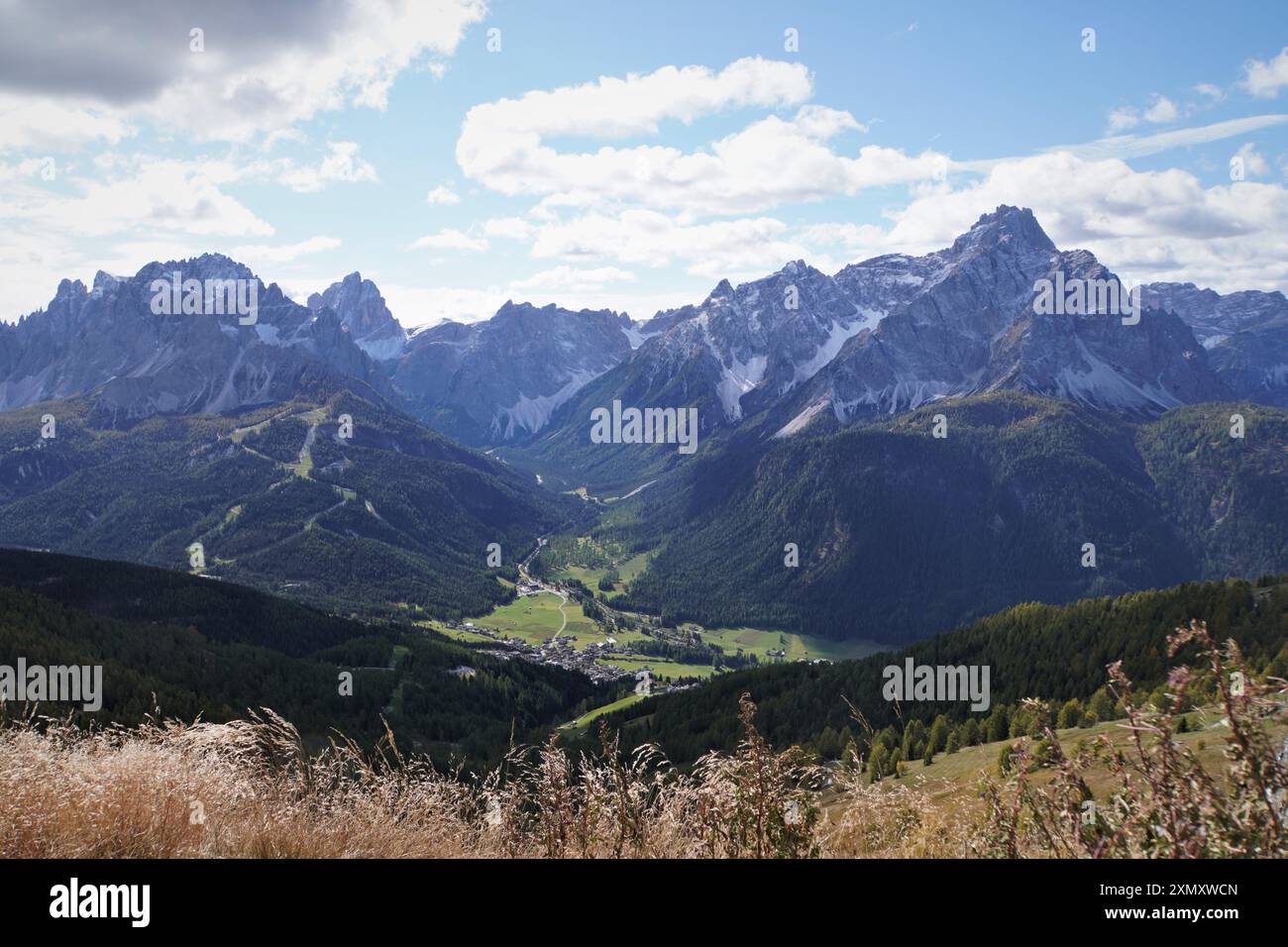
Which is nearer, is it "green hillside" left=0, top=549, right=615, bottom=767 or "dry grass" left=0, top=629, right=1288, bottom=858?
"dry grass" left=0, top=629, right=1288, bottom=858

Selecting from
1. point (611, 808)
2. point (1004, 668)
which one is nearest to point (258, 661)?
point (1004, 668)

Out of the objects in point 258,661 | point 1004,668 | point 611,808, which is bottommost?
point 1004,668

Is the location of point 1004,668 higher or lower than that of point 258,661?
lower

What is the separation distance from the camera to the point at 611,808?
8.66 metres

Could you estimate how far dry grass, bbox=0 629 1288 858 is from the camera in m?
5.89

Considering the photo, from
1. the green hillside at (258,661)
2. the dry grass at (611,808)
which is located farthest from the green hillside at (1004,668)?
the dry grass at (611,808)

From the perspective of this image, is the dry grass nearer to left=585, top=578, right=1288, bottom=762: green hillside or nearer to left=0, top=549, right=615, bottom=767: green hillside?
left=0, top=549, right=615, bottom=767: green hillside

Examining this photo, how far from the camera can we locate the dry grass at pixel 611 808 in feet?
19.3

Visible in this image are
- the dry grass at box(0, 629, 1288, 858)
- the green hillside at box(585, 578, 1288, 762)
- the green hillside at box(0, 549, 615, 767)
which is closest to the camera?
the dry grass at box(0, 629, 1288, 858)

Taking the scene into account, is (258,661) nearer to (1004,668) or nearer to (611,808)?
(1004,668)

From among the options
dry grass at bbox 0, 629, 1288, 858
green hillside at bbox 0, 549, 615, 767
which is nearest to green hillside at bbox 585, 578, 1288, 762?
green hillside at bbox 0, 549, 615, 767

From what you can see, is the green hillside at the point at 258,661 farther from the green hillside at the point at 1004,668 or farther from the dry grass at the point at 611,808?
the dry grass at the point at 611,808
